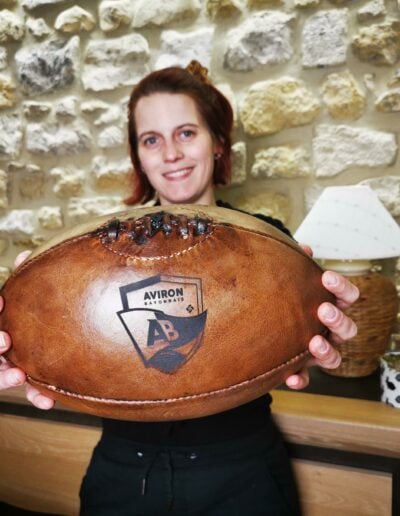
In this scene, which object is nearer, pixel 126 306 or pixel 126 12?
pixel 126 306

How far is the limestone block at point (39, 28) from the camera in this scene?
202 centimetres

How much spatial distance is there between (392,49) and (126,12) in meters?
1.05

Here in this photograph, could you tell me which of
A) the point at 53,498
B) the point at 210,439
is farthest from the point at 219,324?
the point at 53,498

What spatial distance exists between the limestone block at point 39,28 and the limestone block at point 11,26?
50 millimetres

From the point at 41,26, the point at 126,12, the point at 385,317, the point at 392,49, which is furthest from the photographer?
the point at 41,26

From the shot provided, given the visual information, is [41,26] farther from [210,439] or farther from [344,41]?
[210,439]

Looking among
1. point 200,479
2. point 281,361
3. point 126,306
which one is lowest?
point 200,479

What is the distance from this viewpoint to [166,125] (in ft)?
4.22

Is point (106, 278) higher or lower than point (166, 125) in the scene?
lower

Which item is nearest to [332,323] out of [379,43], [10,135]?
[379,43]

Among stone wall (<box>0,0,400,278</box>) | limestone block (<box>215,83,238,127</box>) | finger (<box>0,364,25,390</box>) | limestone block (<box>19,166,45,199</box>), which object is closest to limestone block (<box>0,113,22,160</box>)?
stone wall (<box>0,0,400,278</box>)

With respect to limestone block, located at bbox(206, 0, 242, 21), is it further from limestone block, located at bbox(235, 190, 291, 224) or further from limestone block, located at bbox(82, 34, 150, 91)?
limestone block, located at bbox(235, 190, 291, 224)

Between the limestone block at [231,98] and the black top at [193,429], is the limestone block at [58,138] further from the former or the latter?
the black top at [193,429]

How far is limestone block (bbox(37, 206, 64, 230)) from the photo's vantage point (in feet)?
6.91
